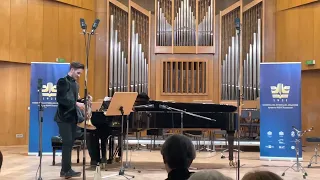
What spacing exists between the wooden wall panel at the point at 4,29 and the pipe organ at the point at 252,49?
579cm

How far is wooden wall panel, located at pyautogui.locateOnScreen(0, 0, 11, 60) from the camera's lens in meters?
9.53

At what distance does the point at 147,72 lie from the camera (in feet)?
35.9

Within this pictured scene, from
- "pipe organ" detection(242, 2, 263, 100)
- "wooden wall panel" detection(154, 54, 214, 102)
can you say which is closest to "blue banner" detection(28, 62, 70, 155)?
"wooden wall panel" detection(154, 54, 214, 102)

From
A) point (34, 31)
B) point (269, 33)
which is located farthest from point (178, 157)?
point (269, 33)

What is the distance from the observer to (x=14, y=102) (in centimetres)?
984

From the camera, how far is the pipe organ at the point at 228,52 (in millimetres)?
10703

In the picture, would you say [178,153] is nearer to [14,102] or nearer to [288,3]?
[14,102]

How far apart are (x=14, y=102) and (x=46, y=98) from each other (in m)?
2.57

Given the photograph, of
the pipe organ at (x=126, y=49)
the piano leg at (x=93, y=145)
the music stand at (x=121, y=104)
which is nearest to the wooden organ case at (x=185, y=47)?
the pipe organ at (x=126, y=49)

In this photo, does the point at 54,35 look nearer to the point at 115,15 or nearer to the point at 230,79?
the point at 115,15

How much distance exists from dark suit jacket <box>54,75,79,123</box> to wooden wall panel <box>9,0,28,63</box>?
509cm

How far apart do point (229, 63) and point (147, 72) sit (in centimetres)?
216

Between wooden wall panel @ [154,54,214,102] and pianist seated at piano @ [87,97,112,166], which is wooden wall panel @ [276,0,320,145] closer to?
wooden wall panel @ [154,54,214,102]

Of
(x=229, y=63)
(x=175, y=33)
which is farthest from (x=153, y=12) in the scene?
(x=229, y=63)
